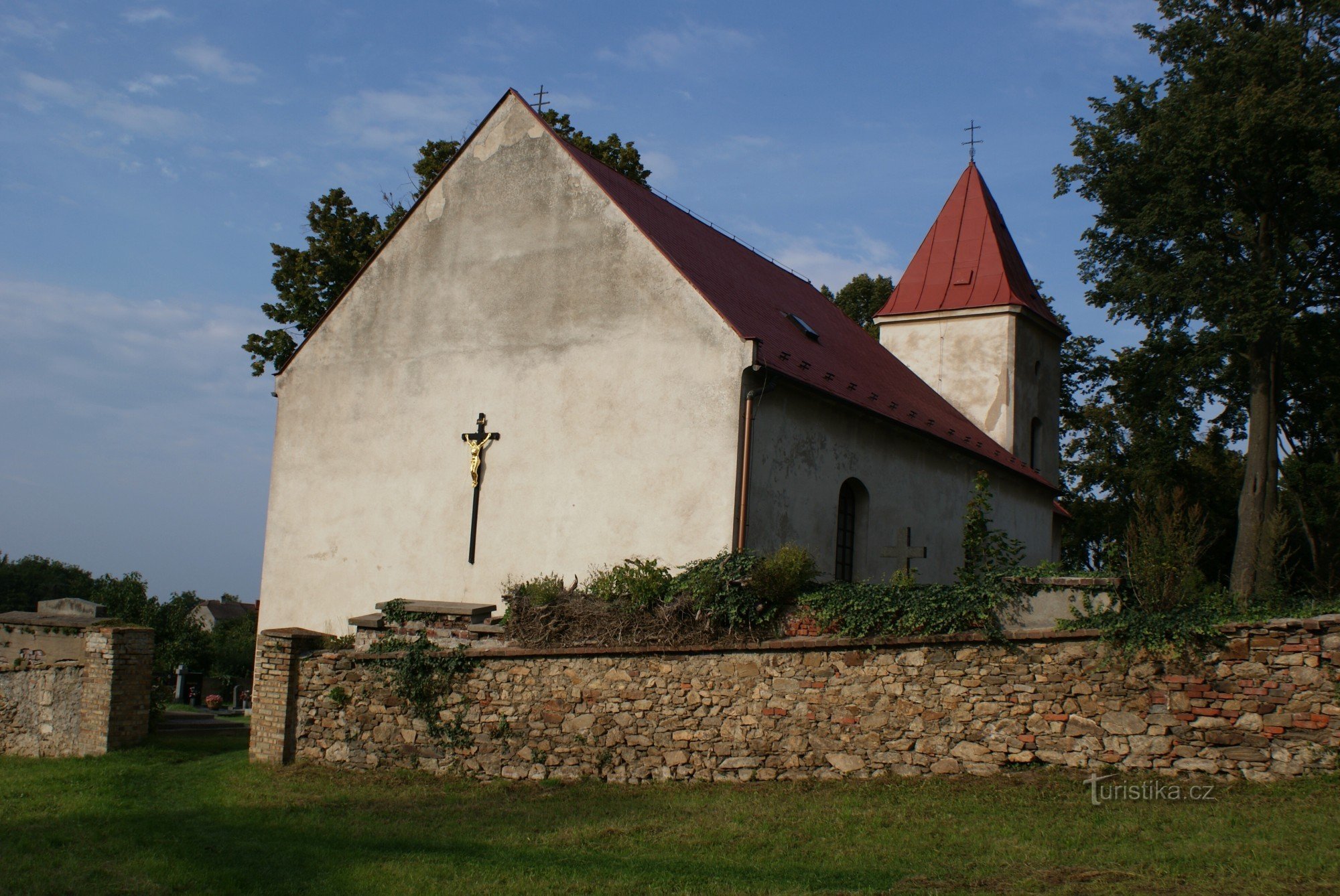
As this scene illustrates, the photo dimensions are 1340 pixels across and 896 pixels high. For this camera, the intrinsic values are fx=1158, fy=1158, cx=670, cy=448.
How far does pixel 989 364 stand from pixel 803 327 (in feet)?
26.4

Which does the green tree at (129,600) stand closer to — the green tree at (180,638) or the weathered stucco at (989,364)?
the green tree at (180,638)

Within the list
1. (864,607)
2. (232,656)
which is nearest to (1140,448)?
(864,607)

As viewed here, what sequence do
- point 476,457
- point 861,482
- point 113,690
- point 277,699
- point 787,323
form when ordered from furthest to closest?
1. point 787,323
2. point 861,482
3. point 476,457
4. point 113,690
5. point 277,699

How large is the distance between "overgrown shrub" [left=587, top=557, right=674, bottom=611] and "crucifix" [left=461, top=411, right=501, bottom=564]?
3.09m

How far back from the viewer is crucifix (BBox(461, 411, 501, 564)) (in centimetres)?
1688

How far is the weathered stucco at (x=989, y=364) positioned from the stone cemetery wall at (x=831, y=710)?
1429 centimetres

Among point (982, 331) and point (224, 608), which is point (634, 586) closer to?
point (982, 331)

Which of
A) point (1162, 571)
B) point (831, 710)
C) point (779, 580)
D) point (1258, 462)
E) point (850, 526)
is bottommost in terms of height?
point (831, 710)

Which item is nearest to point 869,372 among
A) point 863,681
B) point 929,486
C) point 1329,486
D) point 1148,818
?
point 929,486

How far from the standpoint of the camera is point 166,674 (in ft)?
61.0

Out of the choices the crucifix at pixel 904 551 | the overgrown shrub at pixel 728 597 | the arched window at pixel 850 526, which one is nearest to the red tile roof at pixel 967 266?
the arched window at pixel 850 526

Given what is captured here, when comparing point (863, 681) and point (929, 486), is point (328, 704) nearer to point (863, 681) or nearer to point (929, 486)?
point (863, 681)

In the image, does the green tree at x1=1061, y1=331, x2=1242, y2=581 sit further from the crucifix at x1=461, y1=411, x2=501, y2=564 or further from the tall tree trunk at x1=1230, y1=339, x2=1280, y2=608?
the crucifix at x1=461, y1=411, x2=501, y2=564

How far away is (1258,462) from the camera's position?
22.6m
